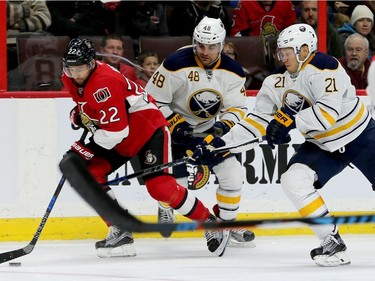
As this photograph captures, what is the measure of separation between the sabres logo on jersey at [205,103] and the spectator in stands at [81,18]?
3.31 feet

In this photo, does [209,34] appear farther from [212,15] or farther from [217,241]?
[212,15]

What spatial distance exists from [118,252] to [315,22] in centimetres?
184

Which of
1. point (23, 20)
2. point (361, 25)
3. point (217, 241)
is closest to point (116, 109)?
point (217, 241)

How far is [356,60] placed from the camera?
5.90 metres

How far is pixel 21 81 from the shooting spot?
552 centimetres

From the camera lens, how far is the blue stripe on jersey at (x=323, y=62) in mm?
4559

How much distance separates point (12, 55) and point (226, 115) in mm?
1266

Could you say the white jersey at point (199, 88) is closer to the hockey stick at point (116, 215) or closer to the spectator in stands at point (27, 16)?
the spectator in stands at point (27, 16)

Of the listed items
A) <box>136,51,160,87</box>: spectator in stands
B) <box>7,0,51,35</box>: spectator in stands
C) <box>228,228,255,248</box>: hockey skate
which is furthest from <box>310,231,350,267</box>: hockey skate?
<box>7,0,51,35</box>: spectator in stands

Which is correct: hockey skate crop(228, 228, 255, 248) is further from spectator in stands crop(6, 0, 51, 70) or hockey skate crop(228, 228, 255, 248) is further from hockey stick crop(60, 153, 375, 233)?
hockey stick crop(60, 153, 375, 233)

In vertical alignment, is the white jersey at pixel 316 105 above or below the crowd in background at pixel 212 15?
below

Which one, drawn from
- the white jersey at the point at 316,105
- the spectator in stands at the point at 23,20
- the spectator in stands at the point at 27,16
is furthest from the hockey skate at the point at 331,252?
the spectator in stands at the point at 27,16

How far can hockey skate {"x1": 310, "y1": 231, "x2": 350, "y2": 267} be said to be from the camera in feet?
15.0

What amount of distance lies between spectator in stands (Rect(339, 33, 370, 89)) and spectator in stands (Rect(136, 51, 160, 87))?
3.43 feet
